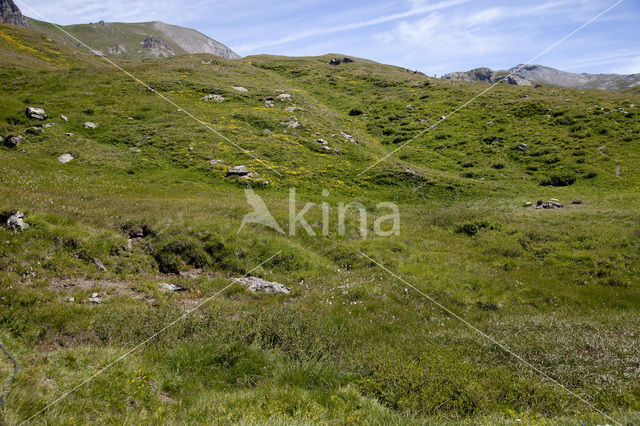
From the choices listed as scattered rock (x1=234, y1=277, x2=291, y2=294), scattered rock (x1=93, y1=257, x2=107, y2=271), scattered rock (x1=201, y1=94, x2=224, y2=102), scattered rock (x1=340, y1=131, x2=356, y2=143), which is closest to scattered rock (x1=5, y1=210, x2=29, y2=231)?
scattered rock (x1=93, y1=257, x2=107, y2=271)

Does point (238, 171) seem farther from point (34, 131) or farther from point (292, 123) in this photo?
point (34, 131)

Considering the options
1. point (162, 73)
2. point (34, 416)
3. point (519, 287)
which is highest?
point (162, 73)

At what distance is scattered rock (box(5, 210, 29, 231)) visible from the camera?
8.94 meters

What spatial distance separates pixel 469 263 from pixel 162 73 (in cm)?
5386

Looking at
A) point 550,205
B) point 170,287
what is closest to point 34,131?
point 170,287

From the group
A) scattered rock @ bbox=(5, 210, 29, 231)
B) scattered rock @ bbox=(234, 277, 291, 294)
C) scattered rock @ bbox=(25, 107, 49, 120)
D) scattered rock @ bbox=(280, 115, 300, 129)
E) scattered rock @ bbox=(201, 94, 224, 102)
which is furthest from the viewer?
scattered rock @ bbox=(201, 94, 224, 102)

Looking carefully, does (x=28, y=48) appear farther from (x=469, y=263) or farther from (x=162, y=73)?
(x=469, y=263)

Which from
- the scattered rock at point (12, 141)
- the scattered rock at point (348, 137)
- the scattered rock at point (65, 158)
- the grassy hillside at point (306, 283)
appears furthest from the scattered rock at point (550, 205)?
the scattered rock at point (12, 141)

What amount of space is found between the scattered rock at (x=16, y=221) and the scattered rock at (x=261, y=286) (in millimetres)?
6526

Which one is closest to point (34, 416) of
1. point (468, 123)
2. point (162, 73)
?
point (468, 123)

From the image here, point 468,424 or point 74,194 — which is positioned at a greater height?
point 74,194

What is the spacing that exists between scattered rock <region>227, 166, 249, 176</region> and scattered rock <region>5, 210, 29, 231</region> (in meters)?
17.2

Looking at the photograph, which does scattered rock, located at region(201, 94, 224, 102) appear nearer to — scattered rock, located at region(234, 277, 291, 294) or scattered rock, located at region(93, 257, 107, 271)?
scattered rock, located at region(93, 257, 107, 271)

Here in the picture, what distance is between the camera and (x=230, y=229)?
1335cm
